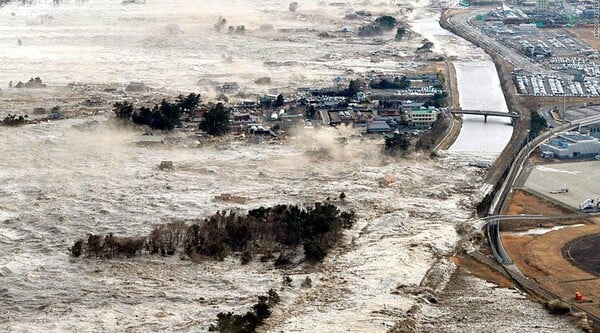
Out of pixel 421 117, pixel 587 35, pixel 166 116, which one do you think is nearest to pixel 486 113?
pixel 421 117

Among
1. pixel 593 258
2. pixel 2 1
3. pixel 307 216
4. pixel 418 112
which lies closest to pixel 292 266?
pixel 307 216

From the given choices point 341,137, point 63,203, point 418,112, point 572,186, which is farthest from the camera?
point 418,112

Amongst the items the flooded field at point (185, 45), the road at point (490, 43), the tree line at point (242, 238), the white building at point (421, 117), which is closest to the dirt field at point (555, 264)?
the tree line at point (242, 238)

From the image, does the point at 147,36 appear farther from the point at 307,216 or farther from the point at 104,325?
the point at 104,325

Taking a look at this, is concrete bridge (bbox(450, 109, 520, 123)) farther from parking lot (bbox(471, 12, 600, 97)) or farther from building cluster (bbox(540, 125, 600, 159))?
building cluster (bbox(540, 125, 600, 159))

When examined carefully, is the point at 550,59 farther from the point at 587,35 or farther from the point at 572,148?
the point at 572,148

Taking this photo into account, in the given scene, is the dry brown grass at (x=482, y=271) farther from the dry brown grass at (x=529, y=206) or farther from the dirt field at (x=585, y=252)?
the dry brown grass at (x=529, y=206)

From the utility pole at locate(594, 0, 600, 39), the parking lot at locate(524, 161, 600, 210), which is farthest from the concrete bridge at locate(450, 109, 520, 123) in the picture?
the utility pole at locate(594, 0, 600, 39)
